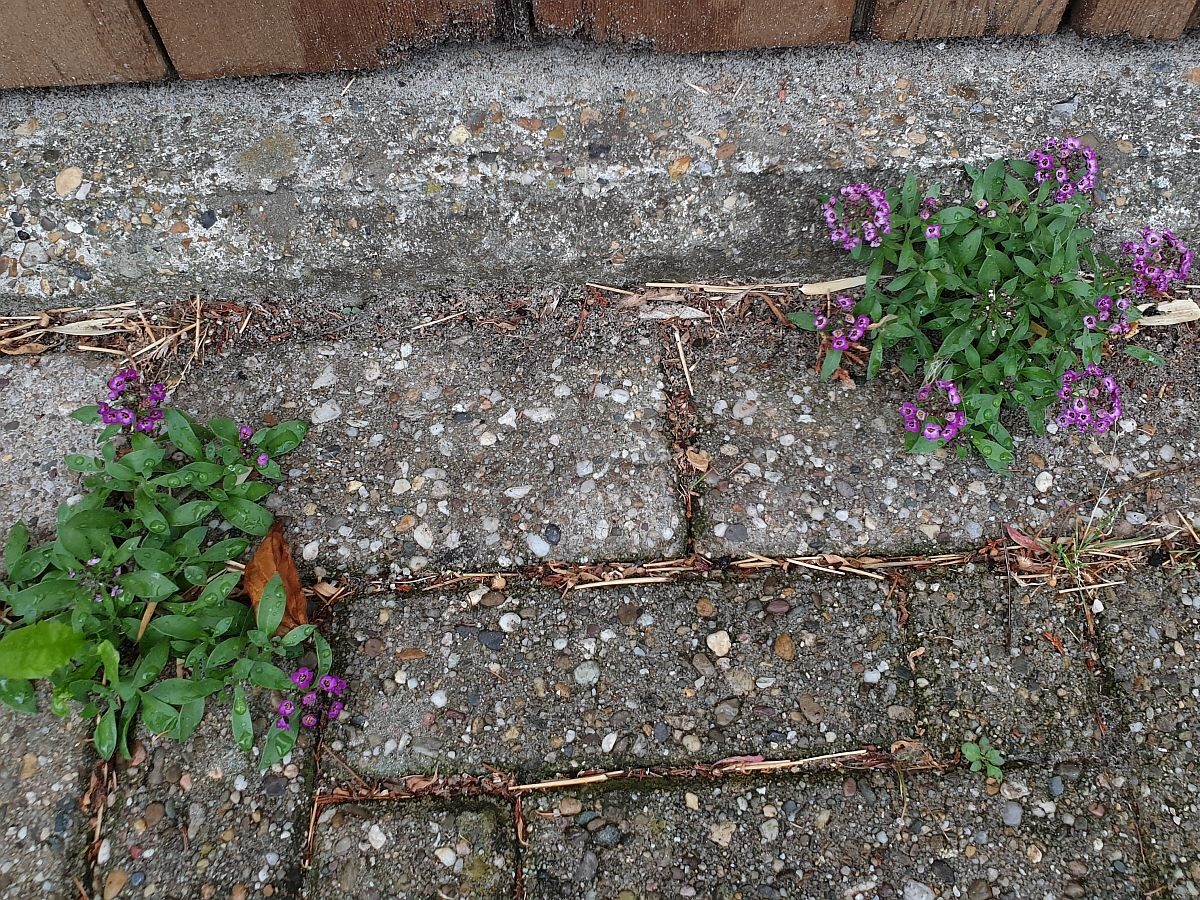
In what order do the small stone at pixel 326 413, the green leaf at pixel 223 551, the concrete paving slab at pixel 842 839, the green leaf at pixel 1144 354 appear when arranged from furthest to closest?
the small stone at pixel 326 413
the green leaf at pixel 1144 354
the green leaf at pixel 223 551
the concrete paving slab at pixel 842 839

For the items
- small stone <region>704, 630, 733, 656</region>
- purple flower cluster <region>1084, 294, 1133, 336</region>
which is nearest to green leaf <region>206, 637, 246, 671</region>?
small stone <region>704, 630, 733, 656</region>

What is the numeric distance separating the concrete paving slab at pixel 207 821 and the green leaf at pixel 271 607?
0.17 meters

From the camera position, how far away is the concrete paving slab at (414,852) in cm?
141

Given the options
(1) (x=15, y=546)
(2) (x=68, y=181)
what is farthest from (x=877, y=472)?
(2) (x=68, y=181)

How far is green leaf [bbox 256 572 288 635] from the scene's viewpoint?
1531mm

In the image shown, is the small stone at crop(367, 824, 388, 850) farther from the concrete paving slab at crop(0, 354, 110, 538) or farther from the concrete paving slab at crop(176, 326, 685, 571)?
the concrete paving slab at crop(0, 354, 110, 538)

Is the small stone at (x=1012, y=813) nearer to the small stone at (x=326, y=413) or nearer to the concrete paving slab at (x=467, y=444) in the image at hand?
the concrete paving slab at (x=467, y=444)

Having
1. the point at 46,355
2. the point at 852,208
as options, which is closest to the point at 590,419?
the point at 852,208

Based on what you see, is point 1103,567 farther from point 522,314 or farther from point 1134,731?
point 522,314

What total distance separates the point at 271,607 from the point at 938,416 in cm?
144

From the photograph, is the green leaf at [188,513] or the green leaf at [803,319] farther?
the green leaf at [803,319]

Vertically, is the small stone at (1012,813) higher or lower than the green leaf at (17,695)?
lower

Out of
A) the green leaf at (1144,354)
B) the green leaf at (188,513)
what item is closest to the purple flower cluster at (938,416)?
the green leaf at (1144,354)

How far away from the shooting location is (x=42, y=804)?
1.48 m
